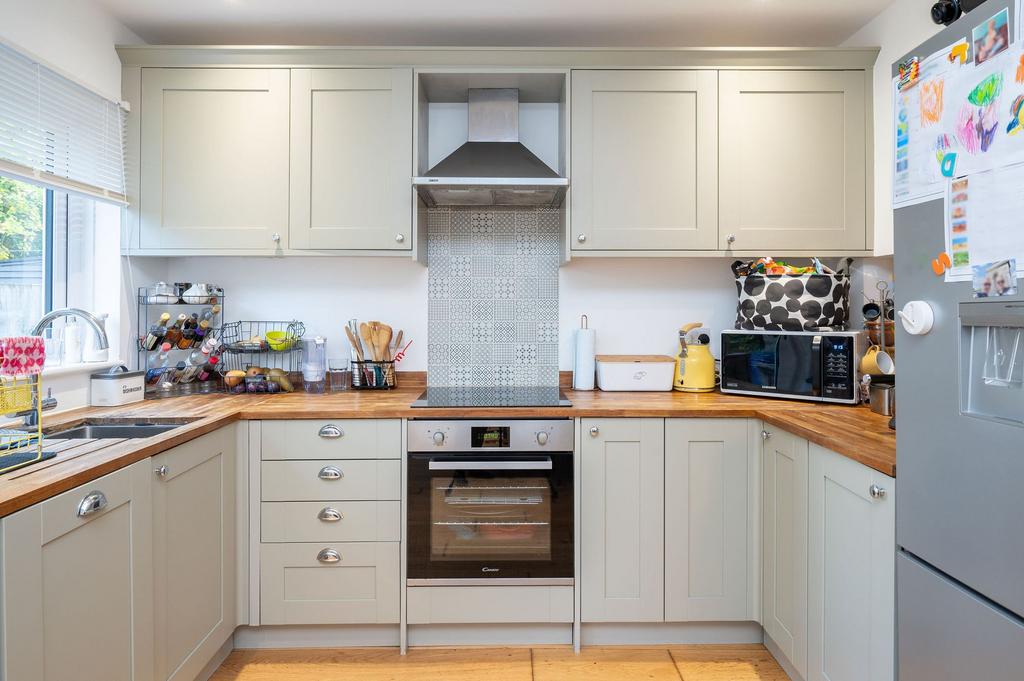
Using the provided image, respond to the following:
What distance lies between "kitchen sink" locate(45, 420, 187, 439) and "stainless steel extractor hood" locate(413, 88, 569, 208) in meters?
1.31

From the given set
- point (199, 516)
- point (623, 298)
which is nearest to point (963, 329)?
point (623, 298)

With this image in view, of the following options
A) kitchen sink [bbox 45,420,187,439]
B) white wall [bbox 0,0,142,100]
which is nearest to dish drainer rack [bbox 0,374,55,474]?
kitchen sink [bbox 45,420,187,439]

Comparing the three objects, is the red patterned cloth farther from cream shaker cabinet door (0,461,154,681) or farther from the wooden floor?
the wooden floor

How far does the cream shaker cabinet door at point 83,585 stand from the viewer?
1.15 metres

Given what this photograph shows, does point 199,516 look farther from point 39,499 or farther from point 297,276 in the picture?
point 297,276

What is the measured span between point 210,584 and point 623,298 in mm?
2088

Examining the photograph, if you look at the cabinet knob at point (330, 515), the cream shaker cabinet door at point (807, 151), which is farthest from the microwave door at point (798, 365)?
the cabinet knob at point (330, 515)

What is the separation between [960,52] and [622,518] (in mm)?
1711

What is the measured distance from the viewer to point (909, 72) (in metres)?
1.20

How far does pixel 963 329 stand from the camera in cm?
107

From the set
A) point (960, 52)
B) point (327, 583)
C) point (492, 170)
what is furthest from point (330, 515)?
point (960, 52)

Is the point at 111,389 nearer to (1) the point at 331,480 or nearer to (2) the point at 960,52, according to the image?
(1) the point at 331,480

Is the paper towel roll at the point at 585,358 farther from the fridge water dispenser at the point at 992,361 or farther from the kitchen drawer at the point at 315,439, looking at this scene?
the fridge water dispenser at the point at 992,361

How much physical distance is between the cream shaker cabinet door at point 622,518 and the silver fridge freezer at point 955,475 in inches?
36.8
